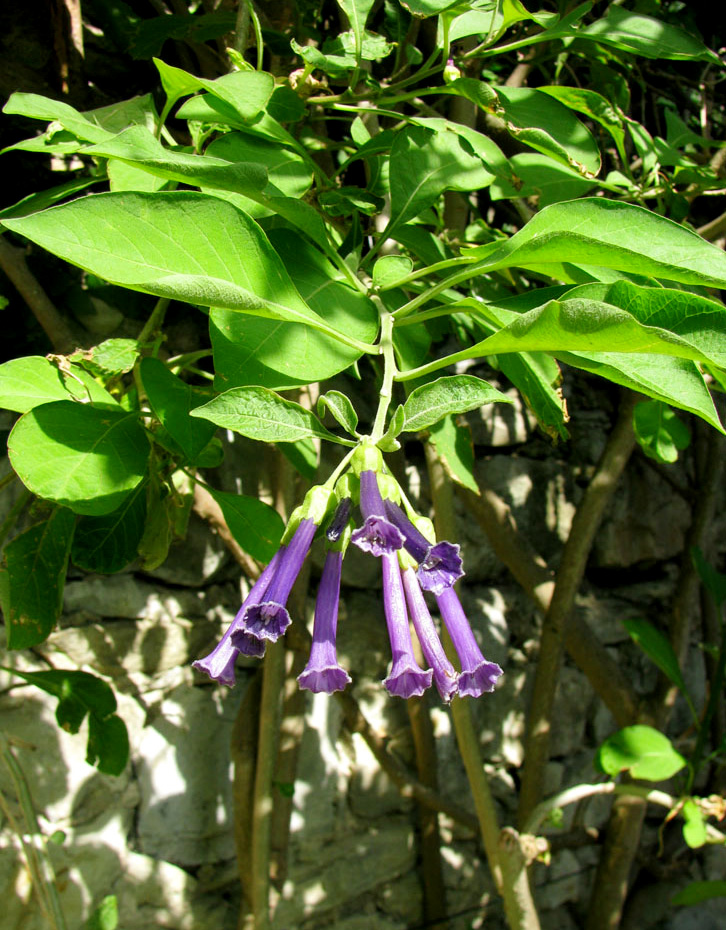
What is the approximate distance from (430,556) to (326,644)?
0.12 metres

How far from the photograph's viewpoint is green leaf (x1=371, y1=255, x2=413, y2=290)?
735 mm

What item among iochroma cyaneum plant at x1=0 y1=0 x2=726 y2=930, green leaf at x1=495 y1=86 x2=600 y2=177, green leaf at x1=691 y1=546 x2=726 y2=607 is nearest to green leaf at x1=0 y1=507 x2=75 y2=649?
iochroma cyaneum plant at x1=0 y1=0 x2=726 y2=930

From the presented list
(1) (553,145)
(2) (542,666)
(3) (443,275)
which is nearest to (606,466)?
(2) (542,666)

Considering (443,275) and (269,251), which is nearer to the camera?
(269,251)

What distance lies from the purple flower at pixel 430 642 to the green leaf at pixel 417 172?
39 centimetres

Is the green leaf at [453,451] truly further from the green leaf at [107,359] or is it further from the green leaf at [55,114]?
the green leaf at [55,114]

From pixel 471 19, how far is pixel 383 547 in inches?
29.7

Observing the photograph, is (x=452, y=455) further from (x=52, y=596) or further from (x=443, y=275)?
(x=52, y=596)

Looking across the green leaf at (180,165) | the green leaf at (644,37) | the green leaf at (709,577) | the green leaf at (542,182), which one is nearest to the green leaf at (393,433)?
the green leaf at (180,165)

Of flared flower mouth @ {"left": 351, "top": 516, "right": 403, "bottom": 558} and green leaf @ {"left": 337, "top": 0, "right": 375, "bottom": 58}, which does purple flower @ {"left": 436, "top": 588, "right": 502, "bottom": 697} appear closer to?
flared flower mouth @ {"left": 351, "top": 516, "right": 403, "bottom": 558}

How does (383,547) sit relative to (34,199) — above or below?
below

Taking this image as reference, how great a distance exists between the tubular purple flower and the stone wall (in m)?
0.78

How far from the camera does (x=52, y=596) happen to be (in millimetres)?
923

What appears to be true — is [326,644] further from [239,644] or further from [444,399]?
[444,399]
